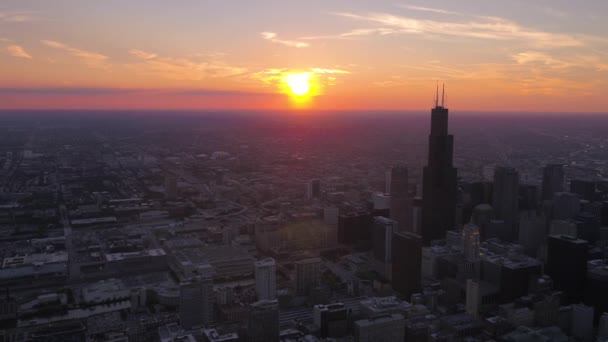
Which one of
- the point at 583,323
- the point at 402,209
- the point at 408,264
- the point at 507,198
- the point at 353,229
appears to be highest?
the point at 507,198

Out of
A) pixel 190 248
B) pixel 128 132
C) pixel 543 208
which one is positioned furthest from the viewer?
pixel 128 132

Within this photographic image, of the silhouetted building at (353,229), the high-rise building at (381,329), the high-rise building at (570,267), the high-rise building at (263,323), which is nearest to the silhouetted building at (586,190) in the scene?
the high-rise building at (570,267)

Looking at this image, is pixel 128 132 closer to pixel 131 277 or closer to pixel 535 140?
pixel 535 140

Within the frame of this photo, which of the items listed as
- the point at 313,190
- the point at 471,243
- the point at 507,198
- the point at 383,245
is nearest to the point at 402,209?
the point at 383,245

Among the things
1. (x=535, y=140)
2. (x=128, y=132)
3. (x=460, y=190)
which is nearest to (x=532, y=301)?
(x=460, y=190)

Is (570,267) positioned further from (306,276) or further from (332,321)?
(306,276)

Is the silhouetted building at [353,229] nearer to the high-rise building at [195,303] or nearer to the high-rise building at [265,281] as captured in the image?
the high-rise building at [265,281]

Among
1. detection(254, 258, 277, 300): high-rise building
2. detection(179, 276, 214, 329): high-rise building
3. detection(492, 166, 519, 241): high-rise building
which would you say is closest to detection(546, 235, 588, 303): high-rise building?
detection(492, 166, 519, 241): high-rise building
